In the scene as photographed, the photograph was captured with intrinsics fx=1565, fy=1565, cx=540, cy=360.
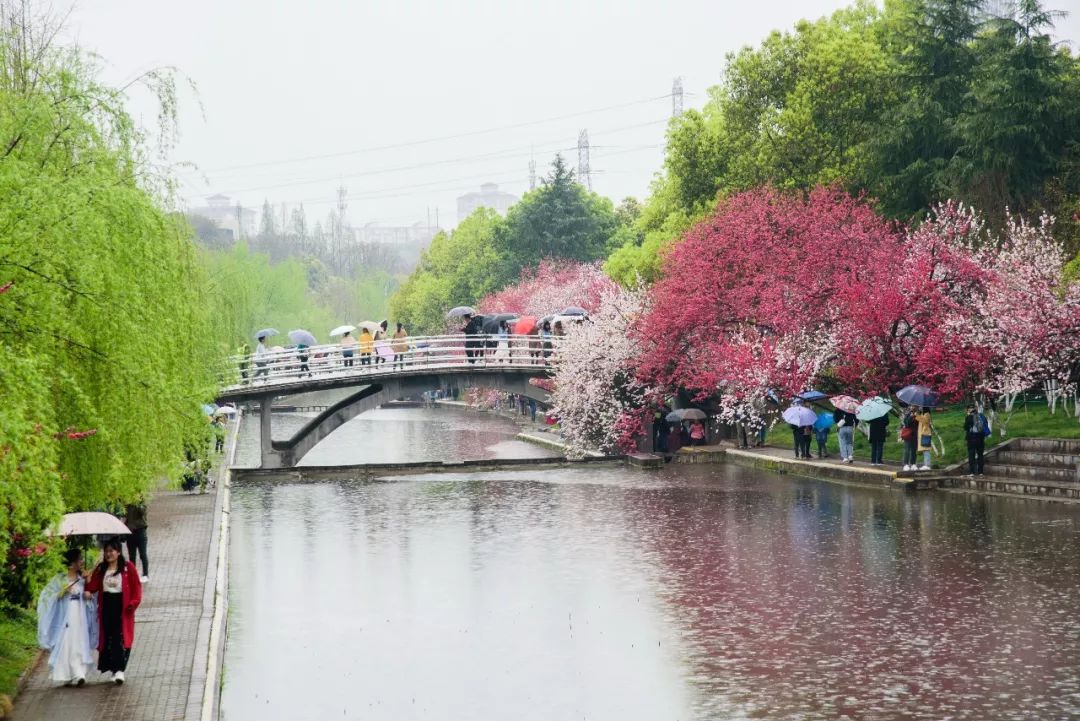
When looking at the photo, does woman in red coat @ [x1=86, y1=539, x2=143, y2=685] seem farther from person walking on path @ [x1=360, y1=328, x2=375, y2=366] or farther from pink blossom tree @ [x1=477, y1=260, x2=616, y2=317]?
pink blossom tree @ [x1=477, y1=260, x2=616, y2=317]

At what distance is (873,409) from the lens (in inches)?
1628

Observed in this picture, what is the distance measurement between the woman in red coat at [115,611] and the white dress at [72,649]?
20cm

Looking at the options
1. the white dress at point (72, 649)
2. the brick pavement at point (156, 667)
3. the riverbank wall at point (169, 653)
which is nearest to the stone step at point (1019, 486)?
the riverbank wall at point (169, 653)

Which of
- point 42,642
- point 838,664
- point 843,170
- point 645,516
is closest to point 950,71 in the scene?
point 843,170

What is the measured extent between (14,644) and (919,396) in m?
26.0

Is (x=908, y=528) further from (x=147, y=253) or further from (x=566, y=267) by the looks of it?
(x=566, y=267)

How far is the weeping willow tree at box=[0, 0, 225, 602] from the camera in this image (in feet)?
45.5

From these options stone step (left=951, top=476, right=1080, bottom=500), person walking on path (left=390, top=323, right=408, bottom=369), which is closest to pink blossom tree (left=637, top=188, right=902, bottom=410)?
stone step (left=951, top=476, right=1080, bottom=500)

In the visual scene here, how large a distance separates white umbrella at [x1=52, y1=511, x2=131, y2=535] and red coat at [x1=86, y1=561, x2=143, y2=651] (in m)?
0.44

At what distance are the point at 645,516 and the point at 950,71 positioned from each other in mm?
28154

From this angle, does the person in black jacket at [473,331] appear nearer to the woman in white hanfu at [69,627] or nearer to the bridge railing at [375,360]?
the bridge railing at [375,360]

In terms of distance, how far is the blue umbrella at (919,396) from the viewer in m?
39.9

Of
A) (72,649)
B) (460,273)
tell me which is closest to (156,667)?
(72,649)

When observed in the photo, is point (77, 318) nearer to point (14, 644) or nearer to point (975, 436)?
point (14, 644)
